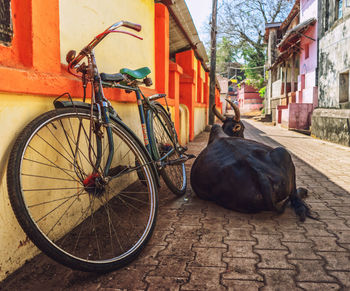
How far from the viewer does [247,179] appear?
3.17 m

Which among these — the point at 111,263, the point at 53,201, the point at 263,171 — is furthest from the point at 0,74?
the point at 263,171

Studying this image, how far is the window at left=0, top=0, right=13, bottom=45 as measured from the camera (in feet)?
7.18

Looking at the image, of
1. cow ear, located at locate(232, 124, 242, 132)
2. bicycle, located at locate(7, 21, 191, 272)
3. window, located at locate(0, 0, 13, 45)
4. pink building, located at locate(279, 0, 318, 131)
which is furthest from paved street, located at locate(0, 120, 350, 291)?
pink building, located at locate(279, 0, 318, 131)

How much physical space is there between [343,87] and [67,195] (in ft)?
32.6

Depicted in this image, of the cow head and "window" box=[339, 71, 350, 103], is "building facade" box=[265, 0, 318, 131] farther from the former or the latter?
the cow head

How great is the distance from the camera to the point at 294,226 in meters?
3.01

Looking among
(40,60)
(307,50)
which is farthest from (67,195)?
(307,50)

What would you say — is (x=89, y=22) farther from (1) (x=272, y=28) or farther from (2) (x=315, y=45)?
(1) (x=272, y=28)

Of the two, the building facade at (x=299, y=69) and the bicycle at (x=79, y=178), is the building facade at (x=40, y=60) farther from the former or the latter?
the building facade at (x=299, y=69)

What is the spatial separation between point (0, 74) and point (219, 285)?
1.69 metres

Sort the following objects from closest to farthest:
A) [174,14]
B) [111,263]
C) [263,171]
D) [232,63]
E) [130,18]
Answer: [111,263] → [263,171] → [130,18] → [174,14] → [232,63]

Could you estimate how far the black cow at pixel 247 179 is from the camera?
312 cm

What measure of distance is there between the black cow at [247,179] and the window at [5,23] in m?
2.08

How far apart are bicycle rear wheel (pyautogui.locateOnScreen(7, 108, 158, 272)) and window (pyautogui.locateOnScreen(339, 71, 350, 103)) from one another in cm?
933
